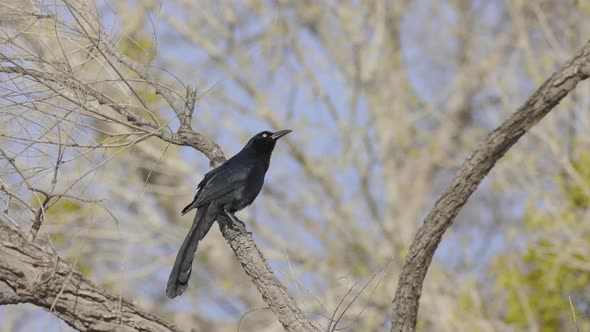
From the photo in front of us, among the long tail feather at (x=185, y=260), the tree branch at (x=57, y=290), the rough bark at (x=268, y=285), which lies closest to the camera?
the tree branch at (x=57, y=290)

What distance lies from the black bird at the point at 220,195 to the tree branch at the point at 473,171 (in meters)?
1.17

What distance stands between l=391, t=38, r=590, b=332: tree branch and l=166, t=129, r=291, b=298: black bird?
117 cm

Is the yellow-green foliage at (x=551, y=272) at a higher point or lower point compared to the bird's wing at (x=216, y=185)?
higher

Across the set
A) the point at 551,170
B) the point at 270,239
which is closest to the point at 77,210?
the point at 270,239

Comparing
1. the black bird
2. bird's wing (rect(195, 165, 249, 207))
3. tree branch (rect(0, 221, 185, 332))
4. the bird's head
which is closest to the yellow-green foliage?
the bird's head

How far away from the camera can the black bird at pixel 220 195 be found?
195 inches

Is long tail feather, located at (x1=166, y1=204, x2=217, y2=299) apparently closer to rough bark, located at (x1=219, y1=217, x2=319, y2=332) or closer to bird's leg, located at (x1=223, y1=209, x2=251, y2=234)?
bird's leg, located at (x1=223, y1=209, x2=251, y2=234)

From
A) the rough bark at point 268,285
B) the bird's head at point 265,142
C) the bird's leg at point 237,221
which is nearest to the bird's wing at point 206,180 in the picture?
the bird's leg at point 237,221

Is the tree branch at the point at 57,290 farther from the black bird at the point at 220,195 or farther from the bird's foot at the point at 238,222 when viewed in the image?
the bird's foot at the point at 238,222

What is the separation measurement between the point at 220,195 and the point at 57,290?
1.73m

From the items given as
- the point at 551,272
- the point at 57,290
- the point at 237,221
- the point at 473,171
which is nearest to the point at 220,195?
the point at 237,221

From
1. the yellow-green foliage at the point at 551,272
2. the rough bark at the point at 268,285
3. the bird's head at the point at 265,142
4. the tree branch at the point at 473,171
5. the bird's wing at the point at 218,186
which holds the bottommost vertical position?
the rough bark at the point at 268,285

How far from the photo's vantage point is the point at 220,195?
18.3ft

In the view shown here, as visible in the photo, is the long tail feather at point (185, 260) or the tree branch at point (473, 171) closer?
the tree branch at point (473, 171)
